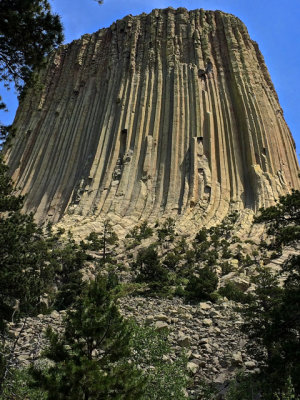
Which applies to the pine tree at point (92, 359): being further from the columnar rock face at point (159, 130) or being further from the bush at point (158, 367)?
the columnar rock face at point (159, 130)

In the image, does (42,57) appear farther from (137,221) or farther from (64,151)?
(64,151)

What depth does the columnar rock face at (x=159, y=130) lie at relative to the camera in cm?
3183

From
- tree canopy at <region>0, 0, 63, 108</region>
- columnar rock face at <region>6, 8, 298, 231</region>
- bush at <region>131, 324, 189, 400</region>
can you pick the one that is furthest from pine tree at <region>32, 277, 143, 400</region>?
columnar rock face at <region>6, 8, 298, 231</region>

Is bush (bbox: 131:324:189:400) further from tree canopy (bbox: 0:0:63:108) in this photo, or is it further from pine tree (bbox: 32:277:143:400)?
tree canopy (bbox: 0:0:63:108)

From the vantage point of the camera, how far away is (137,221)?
29938mm

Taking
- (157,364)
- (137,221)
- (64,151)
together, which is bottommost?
(157,364)

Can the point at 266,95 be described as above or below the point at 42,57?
above

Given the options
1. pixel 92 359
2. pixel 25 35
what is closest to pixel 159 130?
pixel 25 35

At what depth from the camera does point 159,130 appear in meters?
35.9

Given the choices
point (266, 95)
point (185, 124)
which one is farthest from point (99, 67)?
point (266, 95)

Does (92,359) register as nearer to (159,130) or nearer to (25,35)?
(25,35)

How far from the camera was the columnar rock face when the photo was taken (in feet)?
104

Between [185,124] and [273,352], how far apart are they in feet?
92.3

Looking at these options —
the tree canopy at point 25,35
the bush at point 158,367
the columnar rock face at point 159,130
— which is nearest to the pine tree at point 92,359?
the bush at point 158,367
